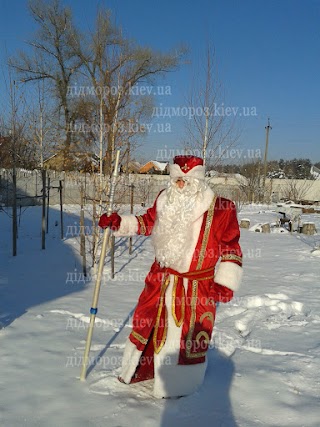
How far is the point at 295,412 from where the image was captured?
236 cm

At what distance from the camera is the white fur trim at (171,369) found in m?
2.39

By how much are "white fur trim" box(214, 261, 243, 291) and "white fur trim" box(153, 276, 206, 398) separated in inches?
9.0

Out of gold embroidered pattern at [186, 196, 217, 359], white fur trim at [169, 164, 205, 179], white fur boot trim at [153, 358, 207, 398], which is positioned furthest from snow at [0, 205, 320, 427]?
white fur trim at [169, 164, 205, 179]

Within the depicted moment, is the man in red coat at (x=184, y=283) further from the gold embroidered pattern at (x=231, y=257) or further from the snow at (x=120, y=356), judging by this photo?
the snow at (x=120, y=356)

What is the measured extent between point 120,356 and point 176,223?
129 centimetres

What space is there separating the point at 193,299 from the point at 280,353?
4.44 feet

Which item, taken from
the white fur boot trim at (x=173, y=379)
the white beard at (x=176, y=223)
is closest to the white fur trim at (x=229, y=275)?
the white beard at (x=176, y=223)

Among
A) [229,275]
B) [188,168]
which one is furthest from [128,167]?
[229,275]

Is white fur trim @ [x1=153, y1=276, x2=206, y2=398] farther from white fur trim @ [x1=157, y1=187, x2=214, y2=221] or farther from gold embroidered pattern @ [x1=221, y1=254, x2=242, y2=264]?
white fur trim @ [x1=157, y1=187, x2=214, y2=221]

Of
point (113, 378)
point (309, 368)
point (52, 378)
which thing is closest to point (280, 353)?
point (309, 368)

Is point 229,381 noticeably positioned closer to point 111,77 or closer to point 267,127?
point 111,77

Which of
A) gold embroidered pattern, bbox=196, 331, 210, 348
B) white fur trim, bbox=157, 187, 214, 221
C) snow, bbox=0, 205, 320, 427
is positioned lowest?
snow, bbox=0, 205, 320, 427

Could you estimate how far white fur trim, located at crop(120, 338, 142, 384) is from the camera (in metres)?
2.51

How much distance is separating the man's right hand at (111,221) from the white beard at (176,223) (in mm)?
288
